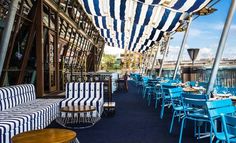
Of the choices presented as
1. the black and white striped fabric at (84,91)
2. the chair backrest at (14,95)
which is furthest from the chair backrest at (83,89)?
the chair backrest at (14,95)

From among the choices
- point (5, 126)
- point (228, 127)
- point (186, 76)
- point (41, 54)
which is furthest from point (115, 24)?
point (228, 127)

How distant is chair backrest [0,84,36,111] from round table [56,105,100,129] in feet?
2.80

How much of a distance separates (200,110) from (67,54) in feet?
29.0

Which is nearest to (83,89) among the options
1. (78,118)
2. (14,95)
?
(78,118)

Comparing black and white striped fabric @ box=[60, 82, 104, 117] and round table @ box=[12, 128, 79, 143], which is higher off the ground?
black and white striped fabric @ box=[60, 82, 104, 117]

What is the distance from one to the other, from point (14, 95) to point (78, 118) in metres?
1.44

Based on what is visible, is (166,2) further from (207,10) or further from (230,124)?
(230,124)

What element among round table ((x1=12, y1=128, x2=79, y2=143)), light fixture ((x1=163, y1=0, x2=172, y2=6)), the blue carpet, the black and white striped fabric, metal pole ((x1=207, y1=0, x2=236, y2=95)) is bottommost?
the blue carpet

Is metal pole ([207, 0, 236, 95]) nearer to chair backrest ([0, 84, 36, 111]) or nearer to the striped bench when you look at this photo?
the striped bench

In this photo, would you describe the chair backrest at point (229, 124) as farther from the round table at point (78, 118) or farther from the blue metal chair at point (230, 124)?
the round table at point (78, 118)

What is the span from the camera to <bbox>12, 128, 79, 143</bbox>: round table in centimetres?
295

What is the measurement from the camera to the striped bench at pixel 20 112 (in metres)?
3.89

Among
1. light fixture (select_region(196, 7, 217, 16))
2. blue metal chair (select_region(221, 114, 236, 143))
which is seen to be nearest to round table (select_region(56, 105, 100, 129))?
blue metal chair (select_region(221, 114, 236, 143))

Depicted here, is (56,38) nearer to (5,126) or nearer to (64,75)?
(64,75)
